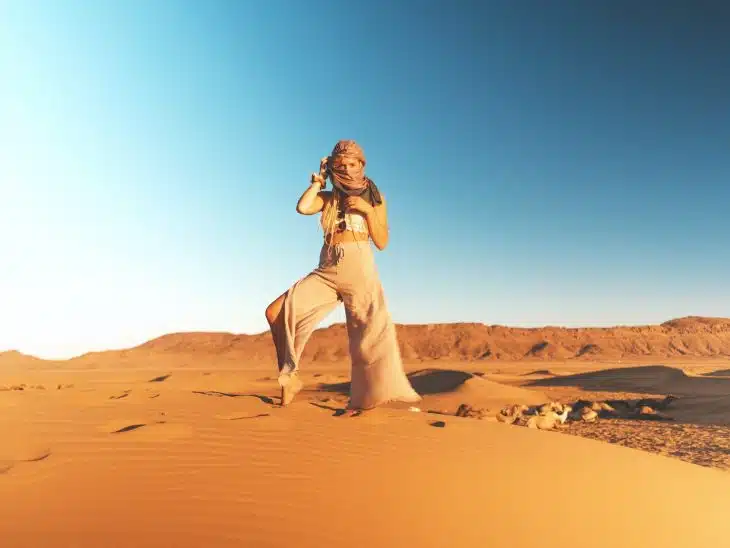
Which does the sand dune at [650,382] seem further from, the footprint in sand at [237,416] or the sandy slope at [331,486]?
the footprint in sand at [237,416]

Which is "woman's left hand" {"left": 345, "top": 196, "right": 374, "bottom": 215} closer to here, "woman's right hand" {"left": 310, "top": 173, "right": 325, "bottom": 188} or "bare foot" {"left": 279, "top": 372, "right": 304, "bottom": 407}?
"woman's right hand" {"left": 310, "top": 173, "right": 325, "bottom": 188}

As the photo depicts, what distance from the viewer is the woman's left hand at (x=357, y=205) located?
4730 millimetres

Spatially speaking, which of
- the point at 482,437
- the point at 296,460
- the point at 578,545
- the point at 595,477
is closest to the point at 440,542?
the point at 578,545

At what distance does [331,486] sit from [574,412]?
7556 mm

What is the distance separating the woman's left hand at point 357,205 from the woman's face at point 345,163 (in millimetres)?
271

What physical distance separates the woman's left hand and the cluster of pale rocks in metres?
3.36

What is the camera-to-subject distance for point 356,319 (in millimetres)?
4711

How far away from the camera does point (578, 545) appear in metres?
2.09

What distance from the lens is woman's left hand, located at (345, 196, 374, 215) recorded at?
186 inches

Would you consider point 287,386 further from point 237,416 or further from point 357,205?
point 357,205

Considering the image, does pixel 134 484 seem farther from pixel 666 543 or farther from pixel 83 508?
pixel 666 543

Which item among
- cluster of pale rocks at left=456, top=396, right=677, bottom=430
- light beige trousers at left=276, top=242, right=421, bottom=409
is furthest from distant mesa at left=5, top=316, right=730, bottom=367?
light beige trousers at left=276, top=242, right=421, bottom=409

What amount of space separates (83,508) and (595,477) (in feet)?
8.74

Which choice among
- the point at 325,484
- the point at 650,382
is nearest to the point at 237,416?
the point at 325,484
